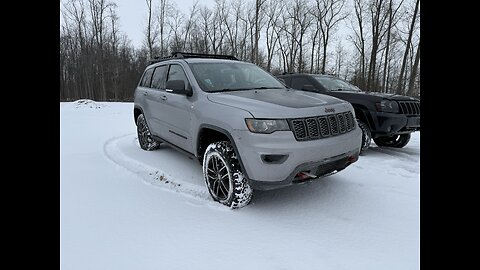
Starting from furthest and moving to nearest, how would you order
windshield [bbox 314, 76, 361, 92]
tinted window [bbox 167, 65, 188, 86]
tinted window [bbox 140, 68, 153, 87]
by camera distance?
windshield [bbox 314, 76, 361, 92] < tinted window [bbox 140, 68, 153, 87] < tinted window [bbox 167, 65, 188, 86]

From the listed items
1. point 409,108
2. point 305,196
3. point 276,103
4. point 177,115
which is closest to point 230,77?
point 177,115

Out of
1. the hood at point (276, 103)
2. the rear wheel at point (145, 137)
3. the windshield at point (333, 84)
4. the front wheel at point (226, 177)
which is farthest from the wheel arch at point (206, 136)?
the windshield at point (333, 84)

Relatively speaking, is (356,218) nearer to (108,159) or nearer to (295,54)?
(108,159)

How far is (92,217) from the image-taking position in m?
3.14

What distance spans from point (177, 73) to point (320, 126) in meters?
2.43

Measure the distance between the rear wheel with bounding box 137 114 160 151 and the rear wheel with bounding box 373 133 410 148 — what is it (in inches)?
185

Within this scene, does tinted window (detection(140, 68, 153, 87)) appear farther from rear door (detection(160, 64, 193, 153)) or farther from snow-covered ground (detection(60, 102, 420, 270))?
snow-covered ground (detection(60, 102, 420, 270))

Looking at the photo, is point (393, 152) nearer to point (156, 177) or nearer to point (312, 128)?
point (312, 128)

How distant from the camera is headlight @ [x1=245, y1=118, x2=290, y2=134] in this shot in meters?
2.99

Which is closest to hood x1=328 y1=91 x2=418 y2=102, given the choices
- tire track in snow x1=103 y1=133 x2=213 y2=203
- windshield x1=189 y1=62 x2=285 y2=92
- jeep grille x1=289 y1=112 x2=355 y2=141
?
windshield x1=189 y1=62 x2=285 y2=92

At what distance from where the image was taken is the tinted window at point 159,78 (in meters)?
5.12

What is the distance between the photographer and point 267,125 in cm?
300

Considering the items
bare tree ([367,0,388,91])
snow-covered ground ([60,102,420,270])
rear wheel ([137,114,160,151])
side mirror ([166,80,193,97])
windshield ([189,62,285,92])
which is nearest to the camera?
snow-covered ground ([60,102,420,270])
